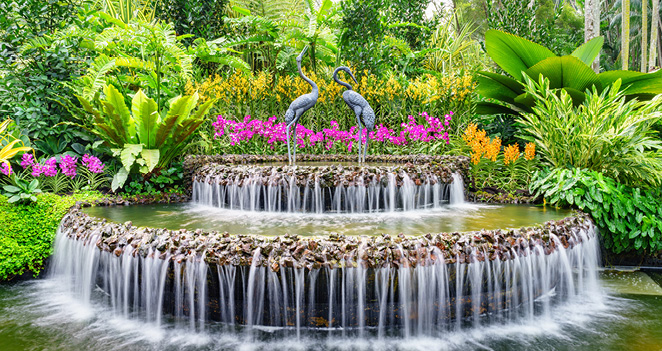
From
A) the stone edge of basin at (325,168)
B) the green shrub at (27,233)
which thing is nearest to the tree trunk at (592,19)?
the stone edge of basin at (325,168)

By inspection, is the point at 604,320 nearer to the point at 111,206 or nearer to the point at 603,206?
the point at 603,206

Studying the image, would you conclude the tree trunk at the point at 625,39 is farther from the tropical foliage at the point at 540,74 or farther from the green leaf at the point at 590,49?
the tropical foliage at the point at 540,74

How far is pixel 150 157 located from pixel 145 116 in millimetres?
547

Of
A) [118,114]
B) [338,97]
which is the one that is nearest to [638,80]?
[338,97]

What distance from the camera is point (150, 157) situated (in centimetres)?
505

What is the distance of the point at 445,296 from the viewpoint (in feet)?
8.96

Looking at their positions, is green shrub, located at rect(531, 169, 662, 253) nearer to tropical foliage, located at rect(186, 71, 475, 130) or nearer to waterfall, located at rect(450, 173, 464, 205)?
waterfall, located at rect(450, 173, 464, 205)

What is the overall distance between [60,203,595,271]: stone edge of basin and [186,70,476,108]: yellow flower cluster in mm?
4023

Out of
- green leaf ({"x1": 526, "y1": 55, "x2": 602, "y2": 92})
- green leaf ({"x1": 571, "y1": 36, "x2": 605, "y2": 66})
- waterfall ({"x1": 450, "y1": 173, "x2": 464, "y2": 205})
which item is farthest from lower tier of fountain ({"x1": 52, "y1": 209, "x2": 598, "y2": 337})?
green leaf ({"x1": 571, "y1": 36, "x2": 605, "y2": 66})

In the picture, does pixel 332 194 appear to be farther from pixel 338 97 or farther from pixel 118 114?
pixel 338 97

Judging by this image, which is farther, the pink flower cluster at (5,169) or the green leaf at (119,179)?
the green leaf at (119,179)

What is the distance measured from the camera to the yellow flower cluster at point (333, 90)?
21.8ft

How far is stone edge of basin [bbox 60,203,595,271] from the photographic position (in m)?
2.58

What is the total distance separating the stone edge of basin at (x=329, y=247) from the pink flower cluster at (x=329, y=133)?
3704 millimetres
